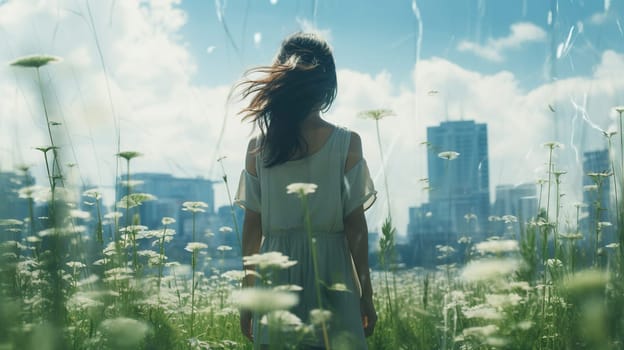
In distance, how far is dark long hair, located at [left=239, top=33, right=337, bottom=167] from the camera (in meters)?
1.71

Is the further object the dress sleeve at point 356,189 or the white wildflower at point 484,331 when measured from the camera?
the dress sleeve at point 356,189

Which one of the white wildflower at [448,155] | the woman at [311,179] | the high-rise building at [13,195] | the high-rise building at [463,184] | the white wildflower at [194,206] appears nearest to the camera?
the high-rise building at [13,195]

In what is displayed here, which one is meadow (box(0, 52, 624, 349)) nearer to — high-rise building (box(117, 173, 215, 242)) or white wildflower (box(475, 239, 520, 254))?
white wildflower (box(475, 239, 520, 254))

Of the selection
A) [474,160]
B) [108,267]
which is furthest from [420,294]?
[108,267]

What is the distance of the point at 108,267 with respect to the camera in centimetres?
182

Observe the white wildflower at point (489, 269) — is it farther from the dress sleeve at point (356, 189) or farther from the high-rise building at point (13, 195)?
the high-rise building at point (13, 195)

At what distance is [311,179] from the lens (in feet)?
5.85

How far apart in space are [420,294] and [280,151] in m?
0.61

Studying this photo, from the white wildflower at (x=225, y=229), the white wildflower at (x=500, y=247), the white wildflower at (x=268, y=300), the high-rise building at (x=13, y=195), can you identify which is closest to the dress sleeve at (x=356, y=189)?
the white wildflower at (x=500, y=247)

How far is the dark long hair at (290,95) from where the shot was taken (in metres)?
1.71

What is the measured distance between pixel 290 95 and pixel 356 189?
35 centimetres

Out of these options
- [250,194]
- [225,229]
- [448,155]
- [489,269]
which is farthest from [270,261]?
[225,229]

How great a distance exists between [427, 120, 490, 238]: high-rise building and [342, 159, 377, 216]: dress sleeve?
0.66 feet

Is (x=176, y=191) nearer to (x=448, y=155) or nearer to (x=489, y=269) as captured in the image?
(x=448, y=155)
